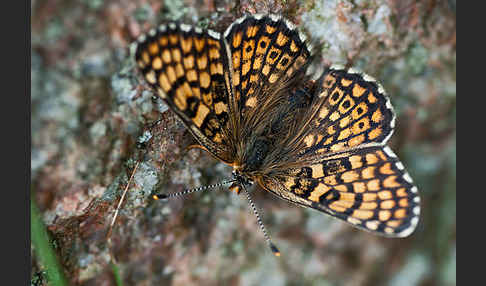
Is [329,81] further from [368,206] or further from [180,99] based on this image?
[180,99]

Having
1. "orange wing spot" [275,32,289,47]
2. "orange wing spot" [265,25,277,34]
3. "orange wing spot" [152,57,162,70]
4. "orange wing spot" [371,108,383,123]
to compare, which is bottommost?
"orange wing spot" [371,108,383,123]

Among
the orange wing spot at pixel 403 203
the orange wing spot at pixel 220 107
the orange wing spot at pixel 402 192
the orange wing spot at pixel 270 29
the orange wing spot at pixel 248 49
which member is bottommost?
the orange wing spot at pixel 403 203

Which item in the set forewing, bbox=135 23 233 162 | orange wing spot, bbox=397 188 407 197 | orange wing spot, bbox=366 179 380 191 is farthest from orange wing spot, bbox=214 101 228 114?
orange wing spot, bbox=397 188 407 197

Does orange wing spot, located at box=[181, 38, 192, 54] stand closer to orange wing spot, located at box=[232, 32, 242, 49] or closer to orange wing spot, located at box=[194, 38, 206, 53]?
orange wing spot, located at box=[194, 38, 206, 53]

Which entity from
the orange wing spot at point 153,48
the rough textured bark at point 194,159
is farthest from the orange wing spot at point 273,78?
the orange wing spot at point 153,48

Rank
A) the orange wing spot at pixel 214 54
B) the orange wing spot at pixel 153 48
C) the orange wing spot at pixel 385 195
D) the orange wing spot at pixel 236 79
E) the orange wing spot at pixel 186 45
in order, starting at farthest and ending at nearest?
the orange wing spot at pixel 236 79 < the orange wing spot at pixel 385 195 < the orange wing spot at pixel 214 54 < the orange wing spot at pixel 186 45 < the orange wing spot at pixel 153 48

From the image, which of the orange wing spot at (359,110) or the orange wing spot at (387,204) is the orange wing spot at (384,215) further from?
the orange wing spot at (359,110)
